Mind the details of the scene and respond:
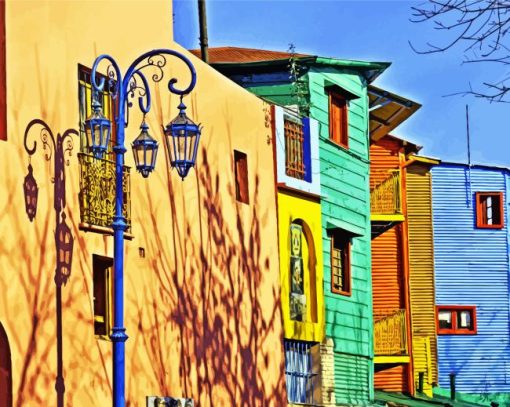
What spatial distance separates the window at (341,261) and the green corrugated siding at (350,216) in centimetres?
24

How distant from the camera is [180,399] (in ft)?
93.7

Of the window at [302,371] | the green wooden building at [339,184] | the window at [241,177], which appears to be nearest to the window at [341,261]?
the green wooden building at [339,184]

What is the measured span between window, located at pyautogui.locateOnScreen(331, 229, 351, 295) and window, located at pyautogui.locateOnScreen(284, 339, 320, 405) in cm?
219

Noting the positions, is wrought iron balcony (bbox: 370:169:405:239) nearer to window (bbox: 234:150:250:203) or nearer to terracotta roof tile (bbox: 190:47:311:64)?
terracotta roof tile (bbox: 190:47:311:64)

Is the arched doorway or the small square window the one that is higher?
the small square window

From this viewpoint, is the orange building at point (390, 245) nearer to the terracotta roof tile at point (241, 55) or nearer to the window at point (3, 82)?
the terracotta roof tile at point (241, 55)

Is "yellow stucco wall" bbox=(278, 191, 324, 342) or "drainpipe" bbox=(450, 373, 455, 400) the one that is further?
"drainpipe" bbox=(450, 373, 455, 400)

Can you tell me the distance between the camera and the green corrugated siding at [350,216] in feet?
122

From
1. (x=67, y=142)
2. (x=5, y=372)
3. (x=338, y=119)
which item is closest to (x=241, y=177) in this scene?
(x=338, y=119)

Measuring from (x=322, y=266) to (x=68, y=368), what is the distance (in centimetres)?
1241

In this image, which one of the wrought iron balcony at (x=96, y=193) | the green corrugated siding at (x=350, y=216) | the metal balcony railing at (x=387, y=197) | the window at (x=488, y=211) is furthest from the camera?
the window at (x=488, y=211)

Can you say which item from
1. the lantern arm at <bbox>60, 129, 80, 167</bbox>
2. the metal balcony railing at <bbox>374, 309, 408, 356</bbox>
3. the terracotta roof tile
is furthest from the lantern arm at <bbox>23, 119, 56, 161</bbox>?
the metal balcony railing at <bbox>374, 309, 408, 356</bbox>

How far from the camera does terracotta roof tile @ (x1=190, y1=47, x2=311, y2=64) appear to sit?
3916cm

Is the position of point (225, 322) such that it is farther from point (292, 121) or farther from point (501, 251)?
point (501, 251)
